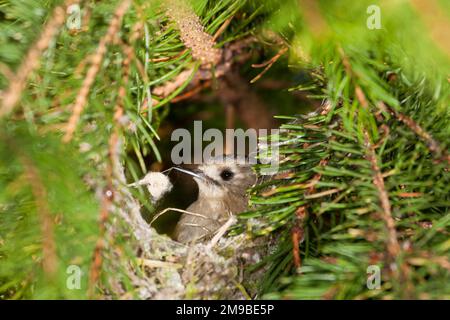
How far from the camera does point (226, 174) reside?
3.33 meters

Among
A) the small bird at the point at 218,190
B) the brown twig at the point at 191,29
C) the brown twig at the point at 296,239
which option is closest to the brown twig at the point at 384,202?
the brown twig at the point at 296,239

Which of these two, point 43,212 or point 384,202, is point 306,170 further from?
point 43,212

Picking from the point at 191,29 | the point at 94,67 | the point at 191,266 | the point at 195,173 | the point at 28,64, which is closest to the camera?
the point at 28,64

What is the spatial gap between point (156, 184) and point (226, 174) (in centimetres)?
51

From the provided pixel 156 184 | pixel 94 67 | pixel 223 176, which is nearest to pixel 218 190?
pixel 223 176

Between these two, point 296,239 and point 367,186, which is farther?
point 296,239

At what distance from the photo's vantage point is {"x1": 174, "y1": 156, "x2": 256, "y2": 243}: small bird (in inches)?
122

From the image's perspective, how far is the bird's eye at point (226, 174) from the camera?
3320 millimetres

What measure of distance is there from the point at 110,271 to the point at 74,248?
0.13 metres

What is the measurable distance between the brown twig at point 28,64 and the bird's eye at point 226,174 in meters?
2.20

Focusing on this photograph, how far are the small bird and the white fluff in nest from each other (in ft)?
0.53

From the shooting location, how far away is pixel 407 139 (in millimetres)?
1419
